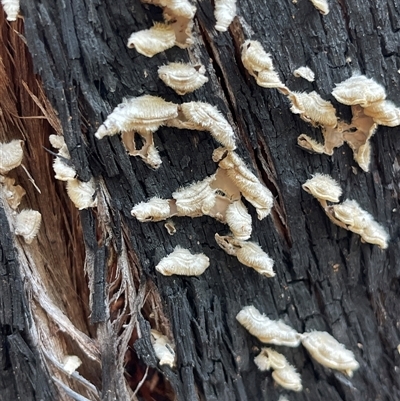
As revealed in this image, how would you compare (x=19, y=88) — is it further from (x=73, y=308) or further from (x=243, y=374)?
(x=243, y=374)

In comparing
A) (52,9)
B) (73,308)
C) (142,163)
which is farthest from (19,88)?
(73,308)

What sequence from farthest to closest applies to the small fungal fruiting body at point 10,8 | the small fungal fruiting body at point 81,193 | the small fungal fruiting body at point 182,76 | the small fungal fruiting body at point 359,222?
the small fungal fruiting body at point 359,222 < the small fungal fruiting body at point 81,193 < the small fungal fruiting body at point 182,76 < the small fungal fruiting body at point 10,8

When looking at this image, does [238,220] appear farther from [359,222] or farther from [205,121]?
[359,222]

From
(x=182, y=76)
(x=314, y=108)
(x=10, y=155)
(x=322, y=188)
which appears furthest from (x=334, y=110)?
(x=10, y=155)

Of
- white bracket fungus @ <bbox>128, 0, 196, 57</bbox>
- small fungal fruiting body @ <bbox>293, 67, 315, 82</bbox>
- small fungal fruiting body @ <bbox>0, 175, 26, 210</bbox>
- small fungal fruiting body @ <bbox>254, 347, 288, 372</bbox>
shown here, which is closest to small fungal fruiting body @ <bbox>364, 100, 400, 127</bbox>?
small fungal fruiting body @ <bbox>293, 67, 315, 82</bbox>

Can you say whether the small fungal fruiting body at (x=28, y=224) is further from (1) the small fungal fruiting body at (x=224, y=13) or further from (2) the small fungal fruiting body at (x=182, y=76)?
(1) the small fungal fruiting body at (x=224, y=13)

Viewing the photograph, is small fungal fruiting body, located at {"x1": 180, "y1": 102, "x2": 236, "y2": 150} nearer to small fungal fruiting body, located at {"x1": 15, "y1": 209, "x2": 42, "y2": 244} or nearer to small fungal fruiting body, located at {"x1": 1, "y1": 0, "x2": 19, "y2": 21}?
small fungal fruiting body, located at {"x1": 1, "y1": 0, "x2": 19, "y2": 21}

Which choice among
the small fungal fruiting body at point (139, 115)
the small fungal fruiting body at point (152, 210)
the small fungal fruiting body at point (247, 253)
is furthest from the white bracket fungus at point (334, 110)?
the small fungal fruiting body at point (152, 210)
